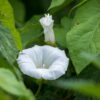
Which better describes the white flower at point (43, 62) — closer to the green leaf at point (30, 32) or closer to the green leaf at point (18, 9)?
the green leaf at point (30, 32)

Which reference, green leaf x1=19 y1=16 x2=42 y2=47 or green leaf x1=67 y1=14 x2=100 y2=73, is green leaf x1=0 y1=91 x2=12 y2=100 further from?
green leaf x1=19 y1=16 x2=42 y2=47

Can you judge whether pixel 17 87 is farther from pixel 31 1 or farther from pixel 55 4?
pixel 31 1

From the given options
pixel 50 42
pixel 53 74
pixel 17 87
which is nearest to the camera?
pixel 17 87

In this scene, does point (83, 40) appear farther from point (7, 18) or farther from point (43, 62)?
point (7, 18)

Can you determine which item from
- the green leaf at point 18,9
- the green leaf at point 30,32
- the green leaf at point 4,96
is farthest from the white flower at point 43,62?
the green leaf at point 18,9

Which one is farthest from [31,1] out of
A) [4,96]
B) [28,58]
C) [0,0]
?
[4,96]

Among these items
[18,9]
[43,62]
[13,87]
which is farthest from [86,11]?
[13,87]

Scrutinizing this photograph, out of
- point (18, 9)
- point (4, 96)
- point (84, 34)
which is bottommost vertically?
point (18, 9)
